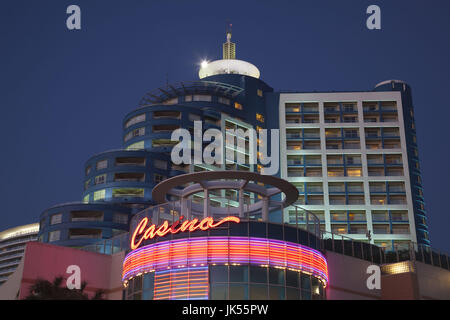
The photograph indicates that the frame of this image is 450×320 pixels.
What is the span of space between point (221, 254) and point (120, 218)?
6914 cm

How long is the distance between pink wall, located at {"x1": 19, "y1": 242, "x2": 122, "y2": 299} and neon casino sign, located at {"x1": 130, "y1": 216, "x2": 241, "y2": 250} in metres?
7.70

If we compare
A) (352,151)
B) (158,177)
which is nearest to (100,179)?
(158,177)

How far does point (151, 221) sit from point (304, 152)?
263ft

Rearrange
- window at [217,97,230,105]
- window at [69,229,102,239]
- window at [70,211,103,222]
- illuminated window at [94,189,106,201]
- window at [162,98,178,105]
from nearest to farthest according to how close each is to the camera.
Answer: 1. window at [69,229,102,239]
2. window at [70,211,103,222]
3. illuminated window at [94,189,106,201]
4. window at [217,97,230,105]
5. window at [162,98,178,105]

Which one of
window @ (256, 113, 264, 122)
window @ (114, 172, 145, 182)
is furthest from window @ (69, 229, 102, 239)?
window @ (256, 113, 264, 122)

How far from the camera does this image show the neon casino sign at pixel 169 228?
1700 inches

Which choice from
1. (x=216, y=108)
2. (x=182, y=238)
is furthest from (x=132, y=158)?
(x=182, y=238)

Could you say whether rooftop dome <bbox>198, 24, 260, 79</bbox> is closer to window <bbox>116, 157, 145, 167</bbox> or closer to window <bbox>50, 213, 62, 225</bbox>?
window <bbox>116, 157, 145, 167</bbox>

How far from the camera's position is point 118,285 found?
5247 centimetres

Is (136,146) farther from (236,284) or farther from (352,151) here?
(236,284)

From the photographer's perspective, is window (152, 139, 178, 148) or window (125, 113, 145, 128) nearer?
window (152, 139, 178, 148)

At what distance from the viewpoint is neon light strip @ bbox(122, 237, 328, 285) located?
42.9 m

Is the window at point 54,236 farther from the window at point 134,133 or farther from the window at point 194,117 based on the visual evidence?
the window at point 194,117
